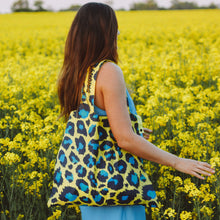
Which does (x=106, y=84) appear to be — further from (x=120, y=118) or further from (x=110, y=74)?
(x=120, y=118)

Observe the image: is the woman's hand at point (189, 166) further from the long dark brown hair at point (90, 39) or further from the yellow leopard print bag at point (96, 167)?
the long dark brown hair at point (90, 39)

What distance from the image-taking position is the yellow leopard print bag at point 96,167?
52.3 inches

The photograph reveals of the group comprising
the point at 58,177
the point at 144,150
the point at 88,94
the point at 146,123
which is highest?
the point at 88,94

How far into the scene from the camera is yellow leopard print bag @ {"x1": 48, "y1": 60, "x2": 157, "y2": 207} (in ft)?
4.36

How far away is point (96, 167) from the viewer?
134 centimetres

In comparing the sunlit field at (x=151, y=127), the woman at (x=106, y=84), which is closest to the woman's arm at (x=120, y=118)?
the woman at (x=106, y=84)

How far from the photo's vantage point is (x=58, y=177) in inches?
56.7

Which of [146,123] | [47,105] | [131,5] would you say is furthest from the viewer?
[131,5]

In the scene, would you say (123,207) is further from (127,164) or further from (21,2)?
(21,2)

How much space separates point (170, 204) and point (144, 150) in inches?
52.8

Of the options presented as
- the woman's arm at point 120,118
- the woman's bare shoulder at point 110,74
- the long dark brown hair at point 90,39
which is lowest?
the woman's arm at point 120,118

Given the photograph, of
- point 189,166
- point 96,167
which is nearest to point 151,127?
point 189,166

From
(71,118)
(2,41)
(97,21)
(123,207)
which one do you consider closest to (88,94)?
(71,118)

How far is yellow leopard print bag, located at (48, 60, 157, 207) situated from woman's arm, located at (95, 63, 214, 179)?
0.16 ft
